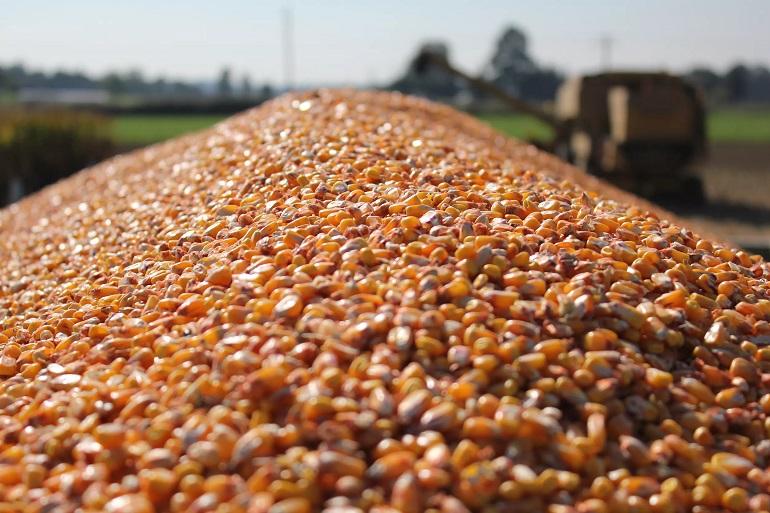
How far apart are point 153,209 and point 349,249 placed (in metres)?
1.56

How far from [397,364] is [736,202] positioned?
34.9 feet

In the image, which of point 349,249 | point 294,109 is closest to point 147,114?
point 294,109

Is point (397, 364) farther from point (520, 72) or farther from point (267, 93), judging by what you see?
point (520, 72)

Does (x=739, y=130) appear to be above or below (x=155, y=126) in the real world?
above

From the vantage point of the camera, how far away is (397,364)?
1.70 metres

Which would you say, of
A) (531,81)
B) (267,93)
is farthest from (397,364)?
(531,81)

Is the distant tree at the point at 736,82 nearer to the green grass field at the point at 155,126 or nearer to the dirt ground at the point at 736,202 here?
the green grass field at the point at 155,126

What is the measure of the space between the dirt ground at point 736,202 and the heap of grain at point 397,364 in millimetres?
3272

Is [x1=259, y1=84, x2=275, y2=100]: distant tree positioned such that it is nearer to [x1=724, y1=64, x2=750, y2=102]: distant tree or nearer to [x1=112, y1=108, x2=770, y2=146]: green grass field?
[x1=112, y1=108, x2=770, y2=146]: green grass field

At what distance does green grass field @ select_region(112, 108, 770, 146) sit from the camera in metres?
23.1

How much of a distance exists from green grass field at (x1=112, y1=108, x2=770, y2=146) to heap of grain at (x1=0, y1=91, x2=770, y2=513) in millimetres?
18483

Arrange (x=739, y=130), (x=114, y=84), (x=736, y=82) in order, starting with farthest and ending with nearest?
(x=114, y=84), (x=736, y=82), (x=739, y=130)

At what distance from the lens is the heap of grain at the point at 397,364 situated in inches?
58.9

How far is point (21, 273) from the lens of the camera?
133 inches
